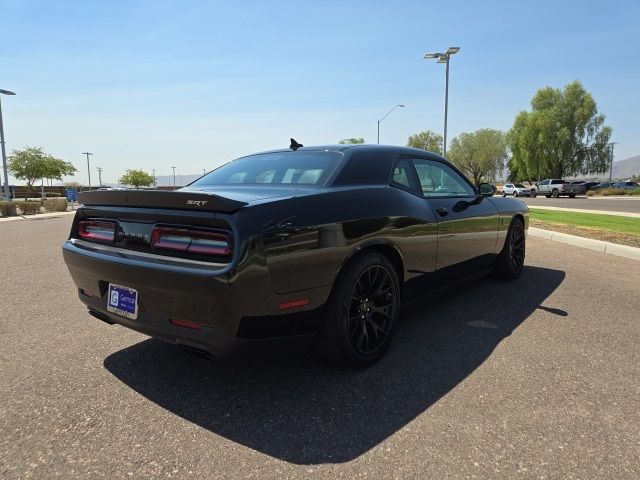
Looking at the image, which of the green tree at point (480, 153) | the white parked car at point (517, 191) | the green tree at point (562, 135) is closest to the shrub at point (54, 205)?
the white parked car at point (517, 191)

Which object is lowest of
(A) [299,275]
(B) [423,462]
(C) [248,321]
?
(B) [423,462]

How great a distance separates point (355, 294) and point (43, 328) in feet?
9.16

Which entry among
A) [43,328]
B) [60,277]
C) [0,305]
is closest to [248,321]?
[43,328]

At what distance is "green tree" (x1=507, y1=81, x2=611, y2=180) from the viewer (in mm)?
52328

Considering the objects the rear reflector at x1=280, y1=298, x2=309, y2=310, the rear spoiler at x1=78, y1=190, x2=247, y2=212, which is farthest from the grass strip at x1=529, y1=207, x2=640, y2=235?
the rear spoiler at x1=78, y1=190, x2=247, y2=212

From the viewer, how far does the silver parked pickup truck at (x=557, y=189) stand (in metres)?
38.4

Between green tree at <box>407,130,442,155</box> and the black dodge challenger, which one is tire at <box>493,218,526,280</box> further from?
green tree at <box>407,130,442,155</box>

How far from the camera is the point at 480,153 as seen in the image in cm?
Result: 7525

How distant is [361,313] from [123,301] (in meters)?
1.46

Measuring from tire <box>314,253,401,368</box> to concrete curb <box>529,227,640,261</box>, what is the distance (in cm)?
584

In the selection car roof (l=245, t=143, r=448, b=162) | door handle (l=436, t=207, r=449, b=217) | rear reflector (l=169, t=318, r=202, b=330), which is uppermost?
car roof (l=245, t=143, r=448, b=162)

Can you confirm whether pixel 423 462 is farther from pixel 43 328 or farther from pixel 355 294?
pixel 43 328

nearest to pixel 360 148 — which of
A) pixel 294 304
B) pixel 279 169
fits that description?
pixel 279 169

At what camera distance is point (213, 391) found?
2621 millimetres
